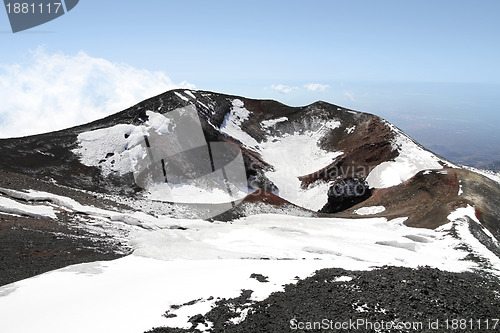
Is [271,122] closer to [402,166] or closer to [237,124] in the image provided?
[237,124]

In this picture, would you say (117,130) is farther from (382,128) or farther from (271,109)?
(382,128)

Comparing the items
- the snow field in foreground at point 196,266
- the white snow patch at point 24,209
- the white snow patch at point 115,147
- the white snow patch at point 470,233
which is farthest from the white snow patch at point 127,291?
the white snow patch at point 115,147

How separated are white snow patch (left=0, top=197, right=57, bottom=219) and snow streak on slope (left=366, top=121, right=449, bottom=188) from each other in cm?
4417

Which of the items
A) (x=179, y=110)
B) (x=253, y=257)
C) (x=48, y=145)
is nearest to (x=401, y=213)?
(x=253, y=257)

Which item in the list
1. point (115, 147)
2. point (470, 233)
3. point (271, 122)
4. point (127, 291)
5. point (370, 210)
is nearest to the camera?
point (127, 291)

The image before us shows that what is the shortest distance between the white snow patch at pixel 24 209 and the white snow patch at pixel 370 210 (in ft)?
118

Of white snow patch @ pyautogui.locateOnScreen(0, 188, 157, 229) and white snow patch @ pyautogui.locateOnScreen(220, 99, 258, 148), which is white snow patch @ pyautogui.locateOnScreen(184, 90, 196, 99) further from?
white snow patch @ pyautogui.locateOnScreen(0, 188, 157, 229)

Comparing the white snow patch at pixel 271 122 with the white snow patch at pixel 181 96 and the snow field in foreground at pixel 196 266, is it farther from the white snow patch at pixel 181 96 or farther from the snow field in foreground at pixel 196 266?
the snow field in foreground at pixel 196 266

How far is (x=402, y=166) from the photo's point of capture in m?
53.2

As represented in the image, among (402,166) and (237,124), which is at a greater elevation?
(237,124)

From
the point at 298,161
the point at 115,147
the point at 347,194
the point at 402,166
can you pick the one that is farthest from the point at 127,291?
the point at 298,161

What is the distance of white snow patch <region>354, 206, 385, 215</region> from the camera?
43375 mm

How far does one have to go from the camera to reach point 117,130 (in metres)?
49.1

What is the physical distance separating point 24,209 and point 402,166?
50784 mm
